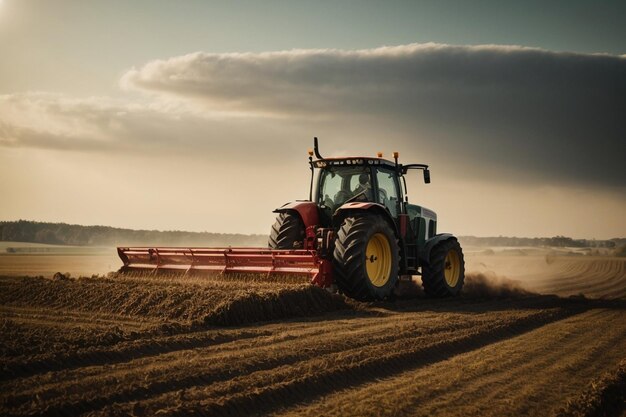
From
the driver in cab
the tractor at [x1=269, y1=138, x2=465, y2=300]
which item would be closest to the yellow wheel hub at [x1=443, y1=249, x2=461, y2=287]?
the tractor at [x1=269, y1=138, x2=465, y2=300]

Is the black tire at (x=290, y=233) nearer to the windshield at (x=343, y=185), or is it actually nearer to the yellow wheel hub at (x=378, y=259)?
the windshield at (x=343, y=185)

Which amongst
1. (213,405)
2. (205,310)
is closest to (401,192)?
(205,310)

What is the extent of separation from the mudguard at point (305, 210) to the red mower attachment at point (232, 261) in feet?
3.47

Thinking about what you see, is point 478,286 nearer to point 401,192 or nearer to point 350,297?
point 401,192

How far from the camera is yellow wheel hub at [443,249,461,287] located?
13734 millimetres

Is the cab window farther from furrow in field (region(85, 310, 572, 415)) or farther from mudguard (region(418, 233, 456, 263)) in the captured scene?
furrow in field (region(85, 310, 572, 415))

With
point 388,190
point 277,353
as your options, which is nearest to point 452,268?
point 388,190

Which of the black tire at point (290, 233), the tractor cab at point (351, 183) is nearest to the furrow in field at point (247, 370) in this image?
the black tire at point (290, 233)

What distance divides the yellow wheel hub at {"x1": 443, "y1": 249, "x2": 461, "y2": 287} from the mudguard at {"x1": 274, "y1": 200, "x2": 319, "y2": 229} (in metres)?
3.81

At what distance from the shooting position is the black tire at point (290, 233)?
11.4 m

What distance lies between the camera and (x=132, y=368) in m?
5.09

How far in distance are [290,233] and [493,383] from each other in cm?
668

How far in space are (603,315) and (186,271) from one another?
24.1ft

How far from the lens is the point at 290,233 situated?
1145 cm
